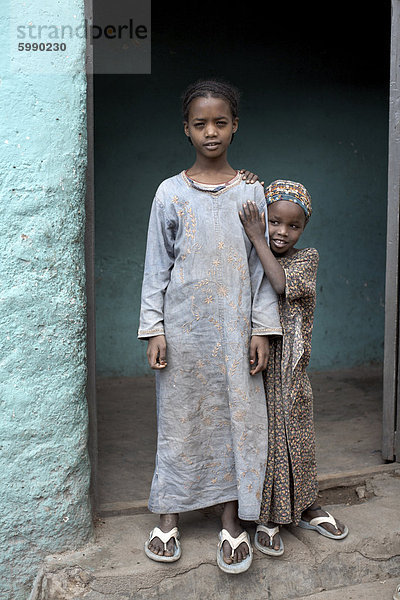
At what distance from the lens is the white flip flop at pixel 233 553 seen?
7.89 feet

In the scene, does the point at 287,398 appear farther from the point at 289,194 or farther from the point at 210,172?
the point at 210,172

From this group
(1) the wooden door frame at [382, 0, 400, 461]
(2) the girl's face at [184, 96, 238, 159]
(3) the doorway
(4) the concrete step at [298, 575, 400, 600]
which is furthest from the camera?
(3) the doorway

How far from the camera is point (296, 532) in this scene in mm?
2689

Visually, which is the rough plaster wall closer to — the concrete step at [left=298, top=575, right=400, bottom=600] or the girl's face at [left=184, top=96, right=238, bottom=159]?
the girl's face at [left=184, top=96, right=238, bottom=159]

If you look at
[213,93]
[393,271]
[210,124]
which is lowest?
[393,271]

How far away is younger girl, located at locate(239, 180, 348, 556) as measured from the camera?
8.09ft

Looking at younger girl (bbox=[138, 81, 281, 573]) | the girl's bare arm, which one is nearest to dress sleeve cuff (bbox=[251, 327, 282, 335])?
younger girl (bbox=[138, 81, 281, 573])

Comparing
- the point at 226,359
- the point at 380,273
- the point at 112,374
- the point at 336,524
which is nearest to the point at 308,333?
the point at 226,359

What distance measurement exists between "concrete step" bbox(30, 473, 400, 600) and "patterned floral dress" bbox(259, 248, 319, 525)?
189 millimetres

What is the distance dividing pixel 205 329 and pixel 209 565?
2.87 ft

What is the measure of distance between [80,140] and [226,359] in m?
0.95

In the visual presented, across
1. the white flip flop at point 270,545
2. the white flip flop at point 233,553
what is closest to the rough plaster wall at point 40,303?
the white flip flop at point 233,553

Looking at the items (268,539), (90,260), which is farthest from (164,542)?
(90,260)

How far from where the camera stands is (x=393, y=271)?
324cm
